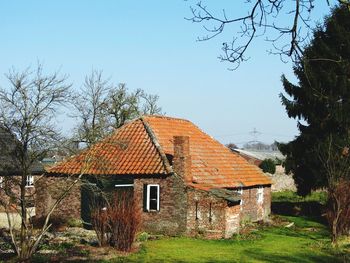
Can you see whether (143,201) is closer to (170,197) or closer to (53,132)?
(170,197)

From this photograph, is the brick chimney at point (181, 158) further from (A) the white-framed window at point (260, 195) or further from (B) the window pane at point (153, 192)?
(A) the white-framed window at point (260, 195)

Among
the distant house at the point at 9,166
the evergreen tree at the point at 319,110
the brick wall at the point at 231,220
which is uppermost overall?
the evergreen tree at the point at 319,110

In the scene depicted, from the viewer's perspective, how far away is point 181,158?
25719 mm

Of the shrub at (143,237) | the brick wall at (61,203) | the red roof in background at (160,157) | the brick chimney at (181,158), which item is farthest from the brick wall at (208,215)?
the brick wall at (61,203)

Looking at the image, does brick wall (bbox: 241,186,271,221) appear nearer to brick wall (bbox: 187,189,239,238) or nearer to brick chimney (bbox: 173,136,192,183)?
brick wall (bbox: 187,189,239,238)

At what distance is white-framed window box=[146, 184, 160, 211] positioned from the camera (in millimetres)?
26062

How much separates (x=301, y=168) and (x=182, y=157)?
12566mm

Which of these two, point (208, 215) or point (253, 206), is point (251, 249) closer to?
point (208, 215)

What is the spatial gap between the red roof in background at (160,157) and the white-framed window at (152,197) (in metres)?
0.85

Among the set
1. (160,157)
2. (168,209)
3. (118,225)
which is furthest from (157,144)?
(118,225)

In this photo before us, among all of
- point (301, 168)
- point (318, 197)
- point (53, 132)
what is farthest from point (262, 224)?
point (53, 132)

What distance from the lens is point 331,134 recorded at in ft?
101

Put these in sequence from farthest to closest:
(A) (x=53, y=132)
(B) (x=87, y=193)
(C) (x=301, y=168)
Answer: (C) (x=301, y=168), (B) (x=87, y=193), (A) (x=53, y=132)

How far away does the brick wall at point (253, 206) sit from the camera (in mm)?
30570
